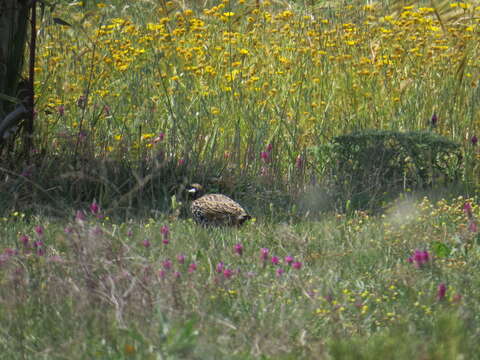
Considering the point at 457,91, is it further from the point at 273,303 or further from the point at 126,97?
the point at 273,303

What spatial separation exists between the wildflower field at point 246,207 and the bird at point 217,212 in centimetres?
8

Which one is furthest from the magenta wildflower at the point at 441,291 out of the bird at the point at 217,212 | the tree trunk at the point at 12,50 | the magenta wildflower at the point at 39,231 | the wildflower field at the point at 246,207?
the tree trunk at the point at 12,50

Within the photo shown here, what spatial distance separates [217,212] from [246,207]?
1.97 ft

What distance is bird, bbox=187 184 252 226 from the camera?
450cm

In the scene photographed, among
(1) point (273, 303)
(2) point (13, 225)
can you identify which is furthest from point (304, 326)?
(2) point (13, 225)

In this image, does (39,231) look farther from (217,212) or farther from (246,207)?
(246,207)

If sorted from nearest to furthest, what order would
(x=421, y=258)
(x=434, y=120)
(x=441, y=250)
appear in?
(x=421, y=258)
(x=441, y=250)
(x=434, y=120)

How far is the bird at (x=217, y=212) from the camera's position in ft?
14.8

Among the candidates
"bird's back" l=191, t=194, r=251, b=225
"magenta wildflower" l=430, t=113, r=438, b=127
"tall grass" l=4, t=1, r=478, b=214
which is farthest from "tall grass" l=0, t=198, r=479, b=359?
"magenta wildflower" l=430, t=113, r=438, b=127

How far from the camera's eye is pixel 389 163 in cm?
540

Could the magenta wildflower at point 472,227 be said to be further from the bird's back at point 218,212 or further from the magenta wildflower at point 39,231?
the magenta wildflower at point 39,231

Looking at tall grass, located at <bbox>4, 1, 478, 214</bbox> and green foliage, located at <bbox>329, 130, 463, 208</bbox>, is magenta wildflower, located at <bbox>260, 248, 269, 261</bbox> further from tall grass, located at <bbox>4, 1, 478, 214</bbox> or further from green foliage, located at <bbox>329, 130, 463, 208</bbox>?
green foliage, located at <bbox>329, 130, 463, 208</bbox>

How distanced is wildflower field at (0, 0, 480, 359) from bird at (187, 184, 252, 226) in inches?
3.2

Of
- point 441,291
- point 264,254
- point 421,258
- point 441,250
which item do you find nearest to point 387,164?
point 441,250
